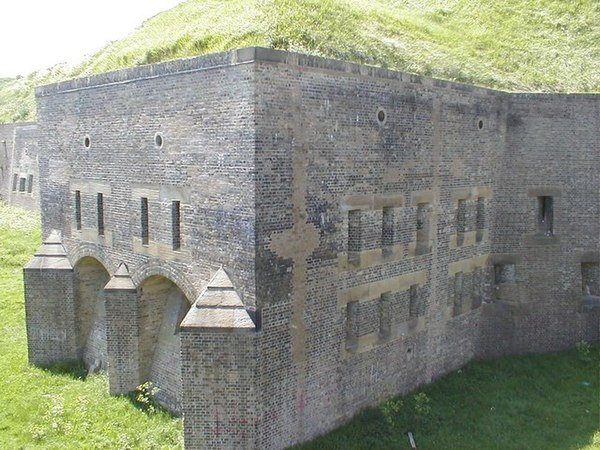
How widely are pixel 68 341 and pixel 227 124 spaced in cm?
769

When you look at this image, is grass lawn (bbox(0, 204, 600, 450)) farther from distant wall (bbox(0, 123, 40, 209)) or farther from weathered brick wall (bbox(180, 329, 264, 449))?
distant wall (bbox(0, 123, 40, 209))

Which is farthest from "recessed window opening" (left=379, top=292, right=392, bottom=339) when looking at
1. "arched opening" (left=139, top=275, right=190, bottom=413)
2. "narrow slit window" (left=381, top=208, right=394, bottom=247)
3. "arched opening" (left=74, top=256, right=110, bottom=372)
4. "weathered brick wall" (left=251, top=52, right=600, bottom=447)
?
"arched opening" (left=74, top=256, right=110, bottom=372)

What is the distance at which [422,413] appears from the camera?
1211 centimetres

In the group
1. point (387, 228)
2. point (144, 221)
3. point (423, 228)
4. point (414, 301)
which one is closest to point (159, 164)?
point (144, 221)

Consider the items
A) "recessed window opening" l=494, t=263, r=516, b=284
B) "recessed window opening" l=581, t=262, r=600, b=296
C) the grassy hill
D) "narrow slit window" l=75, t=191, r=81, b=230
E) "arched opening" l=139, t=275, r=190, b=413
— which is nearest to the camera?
"arched opening" l=139, t=275, r=190, b=413

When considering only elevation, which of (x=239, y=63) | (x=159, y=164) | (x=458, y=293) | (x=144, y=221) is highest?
(x=239, y=63)

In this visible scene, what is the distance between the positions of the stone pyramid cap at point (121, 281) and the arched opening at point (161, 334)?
257mm

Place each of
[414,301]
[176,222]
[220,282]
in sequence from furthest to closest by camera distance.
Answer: [414,301] → [176,222] → [220,282]

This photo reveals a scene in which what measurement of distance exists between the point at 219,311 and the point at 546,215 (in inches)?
390

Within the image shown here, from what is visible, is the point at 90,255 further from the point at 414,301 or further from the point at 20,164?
the point at 20,164

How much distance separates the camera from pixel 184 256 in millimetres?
10672

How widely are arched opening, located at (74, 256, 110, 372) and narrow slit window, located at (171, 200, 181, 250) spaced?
3.99m

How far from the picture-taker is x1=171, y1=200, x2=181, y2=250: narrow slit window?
10836mm

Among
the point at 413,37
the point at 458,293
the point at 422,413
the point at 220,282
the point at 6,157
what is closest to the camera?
the point at 220,282
